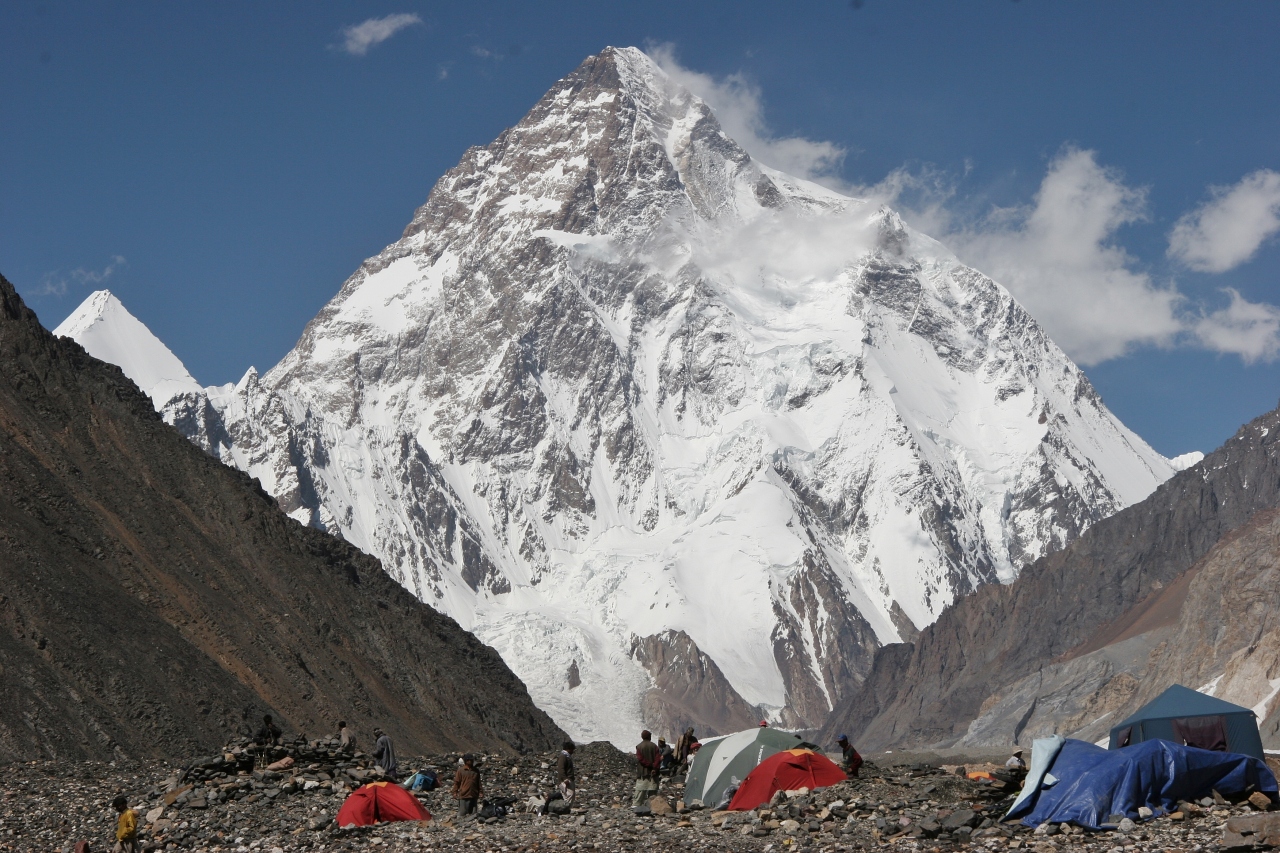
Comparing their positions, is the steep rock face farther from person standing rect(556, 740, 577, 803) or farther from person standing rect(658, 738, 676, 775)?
person standing rect(556, 740, 577, 803)

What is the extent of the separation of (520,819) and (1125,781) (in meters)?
12.4

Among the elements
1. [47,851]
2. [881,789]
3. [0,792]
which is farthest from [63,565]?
[881,789]

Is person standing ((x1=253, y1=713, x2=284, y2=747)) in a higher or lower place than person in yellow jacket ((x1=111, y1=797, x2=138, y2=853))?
higher

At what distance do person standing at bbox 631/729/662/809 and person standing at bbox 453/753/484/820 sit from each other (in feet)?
11.8

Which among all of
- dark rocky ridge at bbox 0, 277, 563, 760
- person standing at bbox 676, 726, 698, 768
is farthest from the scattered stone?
dark rocky ridge at bbox 0, 277, 563, 760

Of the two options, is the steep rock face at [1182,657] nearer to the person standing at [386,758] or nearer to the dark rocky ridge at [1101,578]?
the dark rocky ridge at [1101,578]

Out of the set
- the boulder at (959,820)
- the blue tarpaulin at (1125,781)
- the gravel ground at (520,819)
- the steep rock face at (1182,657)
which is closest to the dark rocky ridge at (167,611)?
the gravel ground at (520,819)

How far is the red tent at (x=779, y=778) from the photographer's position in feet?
110

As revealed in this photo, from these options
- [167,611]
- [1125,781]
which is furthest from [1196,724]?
[167,611]

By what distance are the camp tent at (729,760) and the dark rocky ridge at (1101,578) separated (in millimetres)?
141767

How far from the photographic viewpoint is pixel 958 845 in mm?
26359

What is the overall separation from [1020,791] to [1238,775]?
153 inches

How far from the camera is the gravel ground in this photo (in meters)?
26.9

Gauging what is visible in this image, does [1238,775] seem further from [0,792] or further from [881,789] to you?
[0,792]
